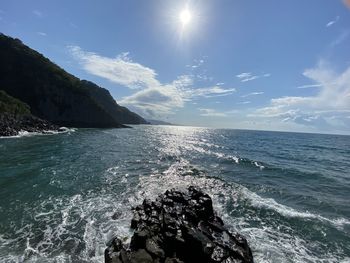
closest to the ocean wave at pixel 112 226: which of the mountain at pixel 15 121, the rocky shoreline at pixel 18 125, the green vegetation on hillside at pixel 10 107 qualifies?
the rocky shoreline at pixel 18 125

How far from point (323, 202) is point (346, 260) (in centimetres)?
1172

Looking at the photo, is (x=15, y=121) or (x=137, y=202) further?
(x=15, y=121)

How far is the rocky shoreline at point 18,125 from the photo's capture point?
71850 millimetres

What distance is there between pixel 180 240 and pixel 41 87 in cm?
16683

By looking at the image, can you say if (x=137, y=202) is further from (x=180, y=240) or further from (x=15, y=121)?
(x=15, y=121)

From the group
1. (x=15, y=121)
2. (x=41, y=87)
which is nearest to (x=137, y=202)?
(x=15, y=121)

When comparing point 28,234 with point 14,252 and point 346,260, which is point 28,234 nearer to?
point 14,252

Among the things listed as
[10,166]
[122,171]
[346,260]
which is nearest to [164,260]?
[346,260]

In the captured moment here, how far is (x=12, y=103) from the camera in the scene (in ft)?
324

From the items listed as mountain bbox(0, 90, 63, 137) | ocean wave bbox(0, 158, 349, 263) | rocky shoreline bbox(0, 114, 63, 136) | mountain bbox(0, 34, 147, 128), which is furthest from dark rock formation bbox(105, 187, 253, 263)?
mountain bbox(0, 34, 147, 128)

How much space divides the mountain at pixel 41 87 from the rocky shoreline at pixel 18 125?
172 feet

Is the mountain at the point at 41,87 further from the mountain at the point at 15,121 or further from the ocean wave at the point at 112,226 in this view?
the ocean wave at the point at 112,226

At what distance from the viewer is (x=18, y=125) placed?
3231 inches

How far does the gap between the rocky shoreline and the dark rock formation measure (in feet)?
223
